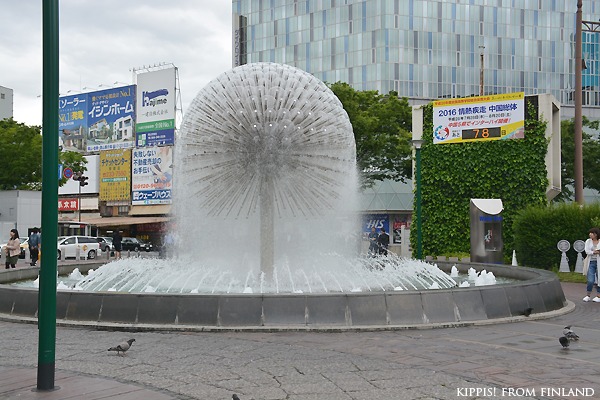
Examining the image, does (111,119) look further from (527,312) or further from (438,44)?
(527,312)

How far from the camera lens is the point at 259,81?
12297 mm

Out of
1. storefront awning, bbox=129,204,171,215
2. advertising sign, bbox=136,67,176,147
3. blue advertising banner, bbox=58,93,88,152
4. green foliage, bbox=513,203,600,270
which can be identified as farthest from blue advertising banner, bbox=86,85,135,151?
green foliage, bbox=513,203,600,270

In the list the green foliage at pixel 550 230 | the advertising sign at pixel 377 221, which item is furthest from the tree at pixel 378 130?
the advertising sign at pixel 377 221

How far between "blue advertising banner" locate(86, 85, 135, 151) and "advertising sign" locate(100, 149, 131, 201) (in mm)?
926

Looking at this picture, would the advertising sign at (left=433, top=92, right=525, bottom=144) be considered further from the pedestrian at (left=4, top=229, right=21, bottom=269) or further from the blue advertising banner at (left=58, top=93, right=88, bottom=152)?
the blue advertising banner at (left=58, top=93, right=88, bottom=152)

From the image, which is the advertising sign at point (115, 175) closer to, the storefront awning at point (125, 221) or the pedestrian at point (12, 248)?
the storefront awning at point (125, 221)

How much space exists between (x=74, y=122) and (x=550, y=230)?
48406 millimetres

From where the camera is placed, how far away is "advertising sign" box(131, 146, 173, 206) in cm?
5209

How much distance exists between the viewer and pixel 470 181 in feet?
88.6

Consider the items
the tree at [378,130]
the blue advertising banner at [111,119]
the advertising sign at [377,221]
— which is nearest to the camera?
the tree at [378,130]

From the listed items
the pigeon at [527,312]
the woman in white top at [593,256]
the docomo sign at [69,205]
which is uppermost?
the docomo sign at [69,205]

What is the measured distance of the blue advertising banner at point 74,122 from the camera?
5831 cm

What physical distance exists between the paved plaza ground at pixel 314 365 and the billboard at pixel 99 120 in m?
47.7

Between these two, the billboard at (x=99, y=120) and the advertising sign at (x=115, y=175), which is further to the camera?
the billboard at (x=99, y=120)
